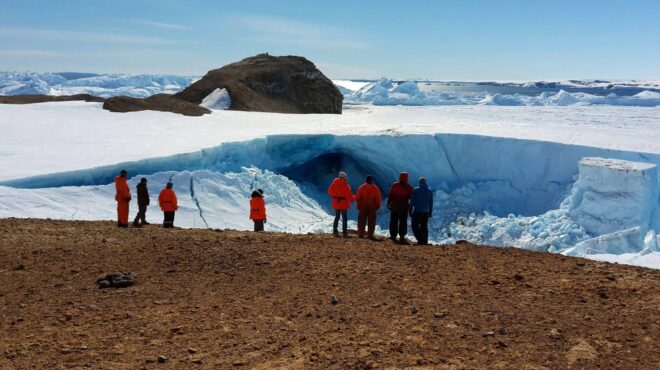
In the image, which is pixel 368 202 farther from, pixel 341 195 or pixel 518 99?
pixel 518 99

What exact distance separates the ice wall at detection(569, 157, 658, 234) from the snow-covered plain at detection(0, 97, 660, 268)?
79 mm

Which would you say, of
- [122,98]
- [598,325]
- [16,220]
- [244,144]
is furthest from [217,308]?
[122,98]

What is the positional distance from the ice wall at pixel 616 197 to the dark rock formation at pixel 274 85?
19.9 metres

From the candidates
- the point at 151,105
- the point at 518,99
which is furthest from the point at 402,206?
the point at 518,99

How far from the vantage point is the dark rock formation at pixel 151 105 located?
20.6 m

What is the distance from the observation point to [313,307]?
519 centimetres

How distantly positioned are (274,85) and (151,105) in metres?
14.2

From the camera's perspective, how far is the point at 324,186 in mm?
18547

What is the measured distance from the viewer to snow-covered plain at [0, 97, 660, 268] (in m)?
11.4

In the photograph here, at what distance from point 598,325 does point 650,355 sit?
0.57 meters

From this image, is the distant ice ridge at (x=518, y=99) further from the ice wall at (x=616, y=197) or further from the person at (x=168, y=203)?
the person at (x=168, y=203)

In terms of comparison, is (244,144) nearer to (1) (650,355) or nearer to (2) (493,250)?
(2) (493,250)

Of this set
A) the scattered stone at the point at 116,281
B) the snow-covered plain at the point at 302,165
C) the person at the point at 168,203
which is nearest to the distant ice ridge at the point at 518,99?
the snow-covered plain at the point at 302,165

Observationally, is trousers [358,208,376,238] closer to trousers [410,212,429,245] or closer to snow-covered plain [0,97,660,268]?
trousers [410,212,429,245]
